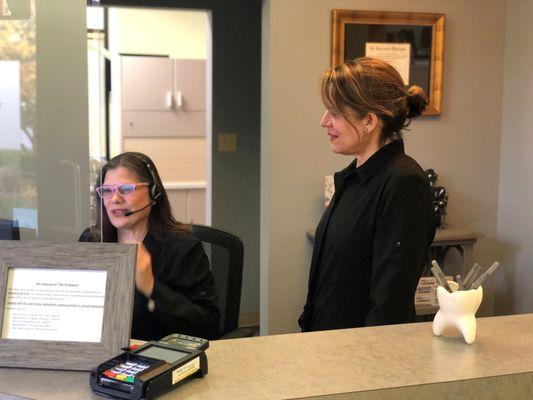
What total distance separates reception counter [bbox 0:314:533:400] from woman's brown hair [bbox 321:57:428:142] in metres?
0.67

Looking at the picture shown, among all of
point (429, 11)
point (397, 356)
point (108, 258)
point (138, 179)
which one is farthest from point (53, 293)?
point (429, 11)

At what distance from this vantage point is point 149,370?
0.92m

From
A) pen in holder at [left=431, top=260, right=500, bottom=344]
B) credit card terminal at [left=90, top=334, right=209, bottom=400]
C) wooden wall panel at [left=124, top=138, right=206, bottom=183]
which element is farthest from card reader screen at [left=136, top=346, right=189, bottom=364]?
wooden wall panel at [left=124, top=138, right=206, bottom=183]

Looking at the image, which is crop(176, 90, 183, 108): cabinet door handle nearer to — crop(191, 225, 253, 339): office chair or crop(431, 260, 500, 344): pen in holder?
crop(191, 225, 253, 339): office chair

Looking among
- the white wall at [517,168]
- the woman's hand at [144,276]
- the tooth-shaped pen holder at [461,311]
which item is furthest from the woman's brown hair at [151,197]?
the white wall at [517,168]

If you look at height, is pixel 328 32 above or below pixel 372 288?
above

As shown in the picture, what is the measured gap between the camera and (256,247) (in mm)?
4277

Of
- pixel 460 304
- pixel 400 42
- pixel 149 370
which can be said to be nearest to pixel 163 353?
pixel 149 370

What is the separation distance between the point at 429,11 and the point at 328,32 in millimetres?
531

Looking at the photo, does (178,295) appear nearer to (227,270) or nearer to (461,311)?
(227,270)

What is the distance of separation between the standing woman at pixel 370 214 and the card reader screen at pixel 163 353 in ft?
2.24

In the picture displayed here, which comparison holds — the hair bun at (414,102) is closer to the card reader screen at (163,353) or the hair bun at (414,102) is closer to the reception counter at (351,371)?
the reception counter at (351,371)

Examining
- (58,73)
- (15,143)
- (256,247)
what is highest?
(58,73)

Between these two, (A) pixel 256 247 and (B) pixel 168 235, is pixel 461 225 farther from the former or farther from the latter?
(B) pixel 168 235
